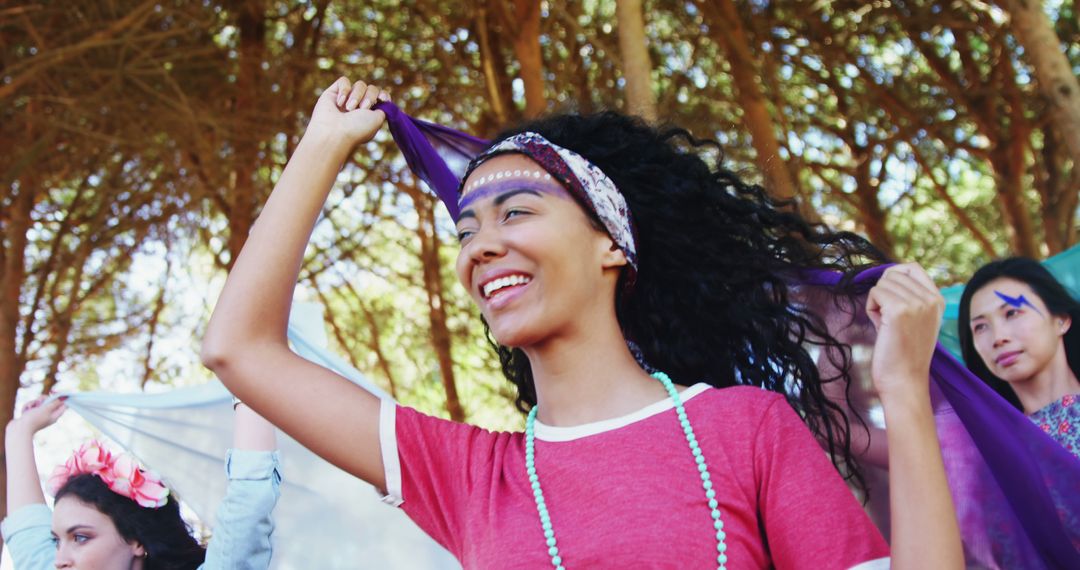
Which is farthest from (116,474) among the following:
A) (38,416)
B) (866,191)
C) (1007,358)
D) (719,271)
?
(866,191)

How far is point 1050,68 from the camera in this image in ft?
17.2

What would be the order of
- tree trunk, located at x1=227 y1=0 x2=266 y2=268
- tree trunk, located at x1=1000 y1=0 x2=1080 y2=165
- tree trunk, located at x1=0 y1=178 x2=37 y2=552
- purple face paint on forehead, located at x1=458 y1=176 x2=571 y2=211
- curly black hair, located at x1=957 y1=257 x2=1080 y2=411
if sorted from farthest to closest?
1. tree trunk, located at x1=227 y1=0 x2=266 y2=268
2. tree trunk, located at x1=0 y1=178 x2=37 y2=552
3. tree trunk, located at x1=1000 y1=0 x2=1080 y2=165
4. curly black hair, located at x1=957 y1=257 x2=1080 y2=411
5. purple face paint on forehead, located at x1=458 y1=176 x2=571 y2=211

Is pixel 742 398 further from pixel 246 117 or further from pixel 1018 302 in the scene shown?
pixel 246 117

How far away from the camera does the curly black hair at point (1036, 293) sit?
3.63 m

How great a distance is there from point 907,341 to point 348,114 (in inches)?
42.7

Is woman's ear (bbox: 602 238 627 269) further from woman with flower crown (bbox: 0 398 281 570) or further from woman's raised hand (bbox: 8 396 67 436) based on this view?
woman's raised hand (bbox: 8 396 67 436)

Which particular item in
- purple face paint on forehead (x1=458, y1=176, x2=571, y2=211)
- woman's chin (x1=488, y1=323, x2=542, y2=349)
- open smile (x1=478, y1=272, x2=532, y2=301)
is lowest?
woman's chin (x1=488, y1=323, x2=542, y2=349)

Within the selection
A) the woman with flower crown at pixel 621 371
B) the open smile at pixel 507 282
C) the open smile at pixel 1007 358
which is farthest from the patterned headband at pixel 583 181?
the open smile at pixel 1007 358

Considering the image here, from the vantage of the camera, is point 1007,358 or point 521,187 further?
point 1007,358

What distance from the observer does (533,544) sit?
1763 millimetres

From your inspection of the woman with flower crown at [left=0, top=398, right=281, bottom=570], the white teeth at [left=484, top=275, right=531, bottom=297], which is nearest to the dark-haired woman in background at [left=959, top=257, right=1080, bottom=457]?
the white teeth at [left=484, top=275, right=531, bottom=297]

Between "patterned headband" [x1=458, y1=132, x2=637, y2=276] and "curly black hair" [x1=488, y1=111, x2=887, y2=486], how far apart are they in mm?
81

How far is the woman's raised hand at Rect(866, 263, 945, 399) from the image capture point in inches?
65.8

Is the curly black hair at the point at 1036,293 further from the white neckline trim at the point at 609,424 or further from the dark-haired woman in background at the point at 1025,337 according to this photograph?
the white neckline trim at the point at 609,424
